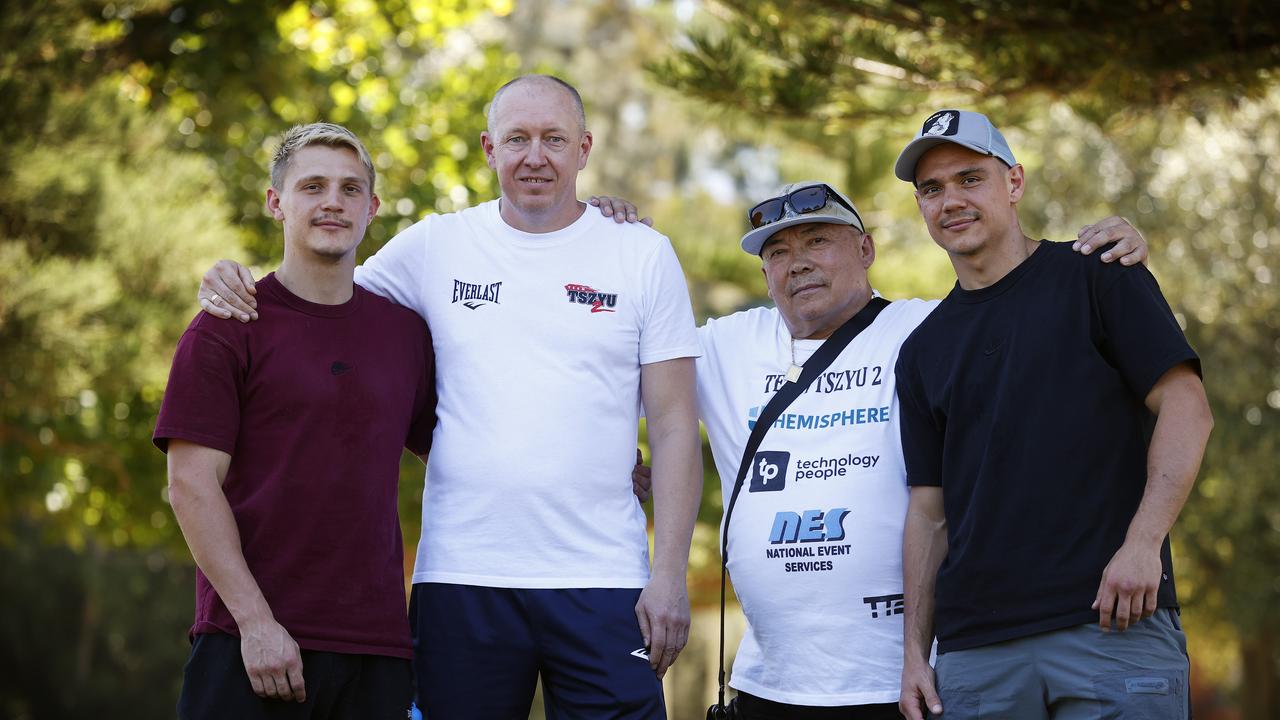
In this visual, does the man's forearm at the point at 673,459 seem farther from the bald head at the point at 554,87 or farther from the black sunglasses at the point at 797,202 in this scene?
the bald head at the point at 554,87

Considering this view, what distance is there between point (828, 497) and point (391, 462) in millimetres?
1363

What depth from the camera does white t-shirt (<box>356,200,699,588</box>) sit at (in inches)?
153

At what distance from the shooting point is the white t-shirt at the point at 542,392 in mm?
3887

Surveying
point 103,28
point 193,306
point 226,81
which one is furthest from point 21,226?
point 226,81

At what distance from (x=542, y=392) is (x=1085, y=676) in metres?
1.74

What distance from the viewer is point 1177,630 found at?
11.4 ft

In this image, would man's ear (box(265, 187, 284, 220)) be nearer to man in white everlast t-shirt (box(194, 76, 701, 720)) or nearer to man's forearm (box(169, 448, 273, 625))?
man in white everlast t-shirt (box(194, 76, 701, 720))

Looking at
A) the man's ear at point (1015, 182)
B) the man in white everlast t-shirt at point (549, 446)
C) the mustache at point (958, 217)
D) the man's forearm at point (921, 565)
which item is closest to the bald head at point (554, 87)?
the man in white everlast t-shirt at point (549, 446)

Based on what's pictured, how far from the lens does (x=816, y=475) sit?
4.11m

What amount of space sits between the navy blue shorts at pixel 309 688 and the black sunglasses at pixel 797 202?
193 centimetres

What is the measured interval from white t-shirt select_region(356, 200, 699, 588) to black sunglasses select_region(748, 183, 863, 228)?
46 centimetres

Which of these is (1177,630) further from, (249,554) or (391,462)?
(249,554)

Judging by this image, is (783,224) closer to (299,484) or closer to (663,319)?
(663,319)

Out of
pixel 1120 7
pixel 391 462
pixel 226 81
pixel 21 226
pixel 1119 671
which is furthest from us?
pixel 226 81
